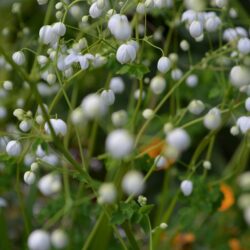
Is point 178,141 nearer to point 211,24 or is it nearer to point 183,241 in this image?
point 211,24

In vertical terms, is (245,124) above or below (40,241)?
below

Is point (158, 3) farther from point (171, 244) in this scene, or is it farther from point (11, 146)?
point (171, 244)

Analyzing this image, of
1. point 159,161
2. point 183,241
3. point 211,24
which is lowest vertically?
point 183,241

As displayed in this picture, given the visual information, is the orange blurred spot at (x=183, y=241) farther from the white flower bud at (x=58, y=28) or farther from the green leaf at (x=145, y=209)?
the white flower bud at (x=58, y=28)

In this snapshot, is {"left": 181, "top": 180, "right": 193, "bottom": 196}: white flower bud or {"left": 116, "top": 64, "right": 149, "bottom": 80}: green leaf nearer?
{"left": 116, "top": 64, "right": 149, "bottom": 80}: green leaf

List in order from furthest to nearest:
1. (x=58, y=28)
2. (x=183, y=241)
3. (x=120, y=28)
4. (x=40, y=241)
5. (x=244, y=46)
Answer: (x=183, y=241), (x=244, y=46), (x=58, y=28), (x=120, y=28), (x=40, y=241)

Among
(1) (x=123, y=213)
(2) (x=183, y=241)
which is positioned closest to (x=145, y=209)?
(1) (x=123, y=213)

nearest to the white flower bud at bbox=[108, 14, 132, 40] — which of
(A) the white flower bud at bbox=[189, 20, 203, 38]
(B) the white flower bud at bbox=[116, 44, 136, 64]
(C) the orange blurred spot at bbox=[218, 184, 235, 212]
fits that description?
(B) the white flower bud at bbox=[116, 44, 136, 64]

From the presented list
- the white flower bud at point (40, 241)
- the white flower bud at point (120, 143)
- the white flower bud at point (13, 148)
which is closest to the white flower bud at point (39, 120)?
the white flower bud at point (13, 148)

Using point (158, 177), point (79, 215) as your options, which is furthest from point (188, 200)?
point (158, 177)

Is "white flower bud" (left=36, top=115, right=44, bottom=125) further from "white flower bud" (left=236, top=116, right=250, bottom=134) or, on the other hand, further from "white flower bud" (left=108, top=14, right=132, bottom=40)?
"white flower bud" (left=236, top=116, right=250, bottom=134)

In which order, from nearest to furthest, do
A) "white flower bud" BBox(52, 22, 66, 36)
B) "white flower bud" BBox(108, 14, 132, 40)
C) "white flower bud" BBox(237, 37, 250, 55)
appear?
"white flower bud" BBox(108, 14, 132, 40) < "white flower bud" BBox(52, 22, 66, 36) < "white flower bud" BBox(237, 37, 250, 55)

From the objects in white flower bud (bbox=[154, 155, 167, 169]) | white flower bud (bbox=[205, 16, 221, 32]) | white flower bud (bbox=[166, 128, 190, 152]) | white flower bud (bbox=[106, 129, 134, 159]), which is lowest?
white flower bud (bbox=[154, 155, 167, 169])
